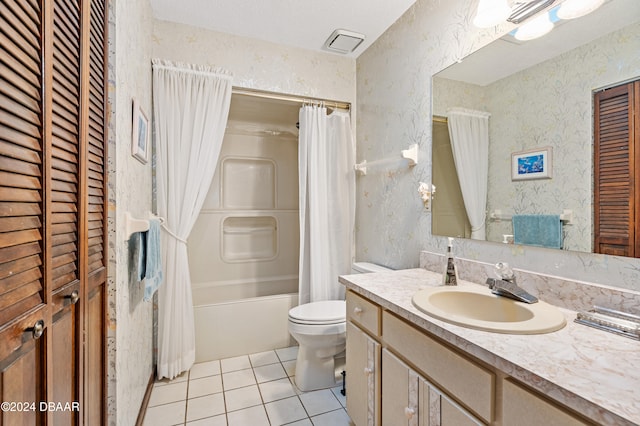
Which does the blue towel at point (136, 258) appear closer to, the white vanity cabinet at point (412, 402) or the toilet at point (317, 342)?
the toilet at point (317, 342)

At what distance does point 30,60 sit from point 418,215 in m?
1.78

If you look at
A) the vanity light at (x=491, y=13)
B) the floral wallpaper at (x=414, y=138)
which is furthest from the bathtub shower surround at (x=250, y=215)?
the vanity light at (x=491, y=13)

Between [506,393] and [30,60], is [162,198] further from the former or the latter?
[506,393]

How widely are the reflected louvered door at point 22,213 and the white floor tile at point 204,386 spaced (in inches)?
54.5

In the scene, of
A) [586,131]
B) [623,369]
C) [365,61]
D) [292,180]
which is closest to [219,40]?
[365,61]

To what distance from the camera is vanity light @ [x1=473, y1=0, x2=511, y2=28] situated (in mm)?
1284

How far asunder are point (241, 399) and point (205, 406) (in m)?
0.21

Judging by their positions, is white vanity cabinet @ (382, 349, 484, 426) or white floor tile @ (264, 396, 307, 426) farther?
white floor tile @ (264, 396, 307, 426)

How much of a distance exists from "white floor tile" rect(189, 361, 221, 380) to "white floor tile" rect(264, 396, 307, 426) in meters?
0.58

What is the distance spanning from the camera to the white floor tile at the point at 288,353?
2.29 m

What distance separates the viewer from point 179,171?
2039 mm

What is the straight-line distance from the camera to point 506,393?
71 centimetres

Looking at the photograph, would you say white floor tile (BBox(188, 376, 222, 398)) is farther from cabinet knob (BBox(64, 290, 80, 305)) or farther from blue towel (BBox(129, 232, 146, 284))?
cabinet knob (BBox(64, 290, 80, 305))

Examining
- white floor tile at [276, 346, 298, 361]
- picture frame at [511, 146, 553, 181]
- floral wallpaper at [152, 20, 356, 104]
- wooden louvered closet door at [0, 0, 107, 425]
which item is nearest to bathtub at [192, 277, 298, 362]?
white floor tile at [276, 346, 298, 361]
